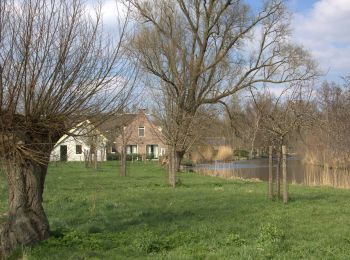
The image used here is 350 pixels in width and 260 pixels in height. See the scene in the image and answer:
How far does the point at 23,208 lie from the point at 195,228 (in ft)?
11.2

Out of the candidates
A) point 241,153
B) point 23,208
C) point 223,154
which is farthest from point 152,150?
point 23,208

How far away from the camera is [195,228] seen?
9.89 meters

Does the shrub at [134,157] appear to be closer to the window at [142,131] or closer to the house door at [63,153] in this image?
the window at [142,131]

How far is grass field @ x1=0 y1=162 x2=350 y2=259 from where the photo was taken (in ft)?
25.3

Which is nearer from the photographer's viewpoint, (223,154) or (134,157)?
(223,154)

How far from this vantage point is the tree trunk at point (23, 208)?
26.7 ft

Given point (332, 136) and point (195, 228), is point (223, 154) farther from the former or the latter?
point (195, 228)

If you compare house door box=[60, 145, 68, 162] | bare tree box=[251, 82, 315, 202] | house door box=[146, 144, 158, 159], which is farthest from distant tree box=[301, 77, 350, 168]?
house door box=[146, 144, 158, 159]

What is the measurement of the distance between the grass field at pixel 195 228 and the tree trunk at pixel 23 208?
0.29 metres

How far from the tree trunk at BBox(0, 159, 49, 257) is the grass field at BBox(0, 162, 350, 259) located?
29 centimetres

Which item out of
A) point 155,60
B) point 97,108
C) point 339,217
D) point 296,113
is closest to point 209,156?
point 155,60

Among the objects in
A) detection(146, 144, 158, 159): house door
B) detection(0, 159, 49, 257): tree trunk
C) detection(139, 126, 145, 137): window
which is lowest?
detection(0, 159, 49, 257): tree trunk

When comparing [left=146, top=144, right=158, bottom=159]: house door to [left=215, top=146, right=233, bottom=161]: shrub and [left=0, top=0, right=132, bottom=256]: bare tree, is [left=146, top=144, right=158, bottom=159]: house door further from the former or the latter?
[left=0, top=0, right=132, bottom=256]: bare tree

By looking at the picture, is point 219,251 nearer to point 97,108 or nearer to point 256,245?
point 256,245
